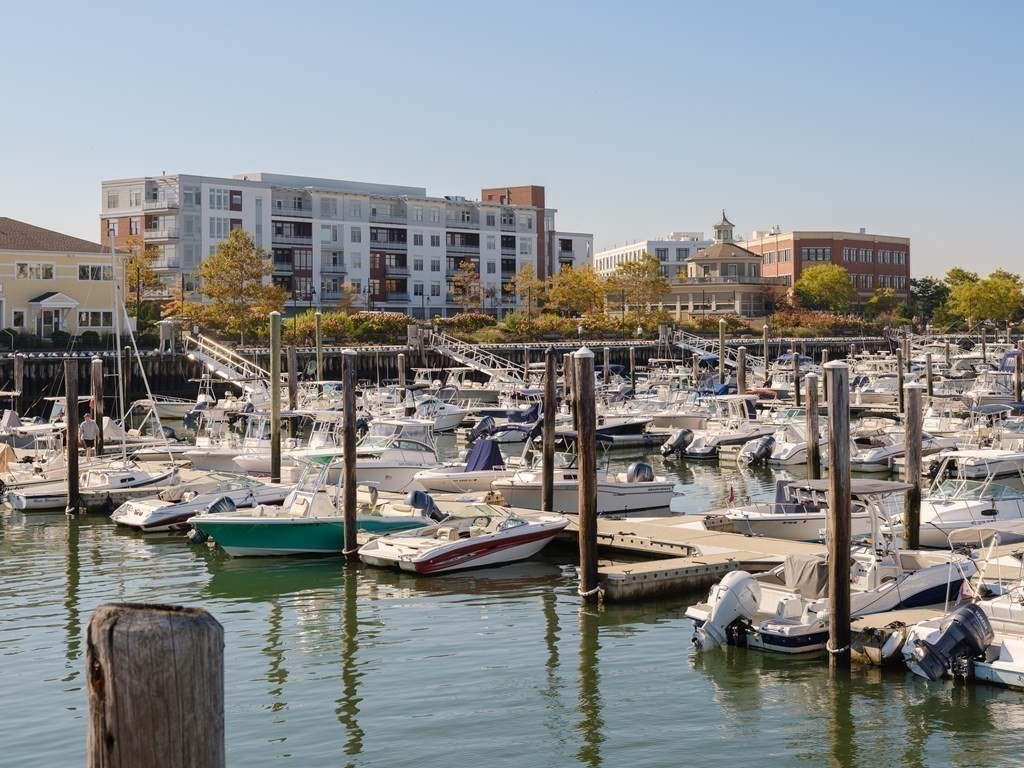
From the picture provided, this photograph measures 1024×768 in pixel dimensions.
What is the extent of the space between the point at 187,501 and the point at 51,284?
60.2 meters

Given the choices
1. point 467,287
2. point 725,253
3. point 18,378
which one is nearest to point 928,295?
→ point 725,253

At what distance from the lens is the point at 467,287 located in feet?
419

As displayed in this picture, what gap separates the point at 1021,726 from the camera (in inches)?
654

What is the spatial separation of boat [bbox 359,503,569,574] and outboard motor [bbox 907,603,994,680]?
36.7 ft

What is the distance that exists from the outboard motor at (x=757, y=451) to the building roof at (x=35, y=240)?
58.4 m

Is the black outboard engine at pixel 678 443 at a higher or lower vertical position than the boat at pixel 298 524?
higher

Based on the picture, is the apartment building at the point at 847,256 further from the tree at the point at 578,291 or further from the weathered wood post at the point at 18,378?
the weathered wood post at the point at 18,378

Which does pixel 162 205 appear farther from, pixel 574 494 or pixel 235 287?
pixel 574 494

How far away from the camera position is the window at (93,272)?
3512 inches

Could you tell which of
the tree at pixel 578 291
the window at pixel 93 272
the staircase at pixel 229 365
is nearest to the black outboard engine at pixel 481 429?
the staircase at pixel 229 365

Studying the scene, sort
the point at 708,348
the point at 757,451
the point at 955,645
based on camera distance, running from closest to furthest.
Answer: the point at 955,645, the point at 757,451, the point at 708,348

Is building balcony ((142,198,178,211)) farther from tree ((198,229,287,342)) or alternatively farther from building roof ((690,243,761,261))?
building roof ((690,243,761,261))

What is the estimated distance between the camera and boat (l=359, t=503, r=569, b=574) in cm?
2688

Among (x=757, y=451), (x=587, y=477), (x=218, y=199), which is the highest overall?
(x=218, y=199)
